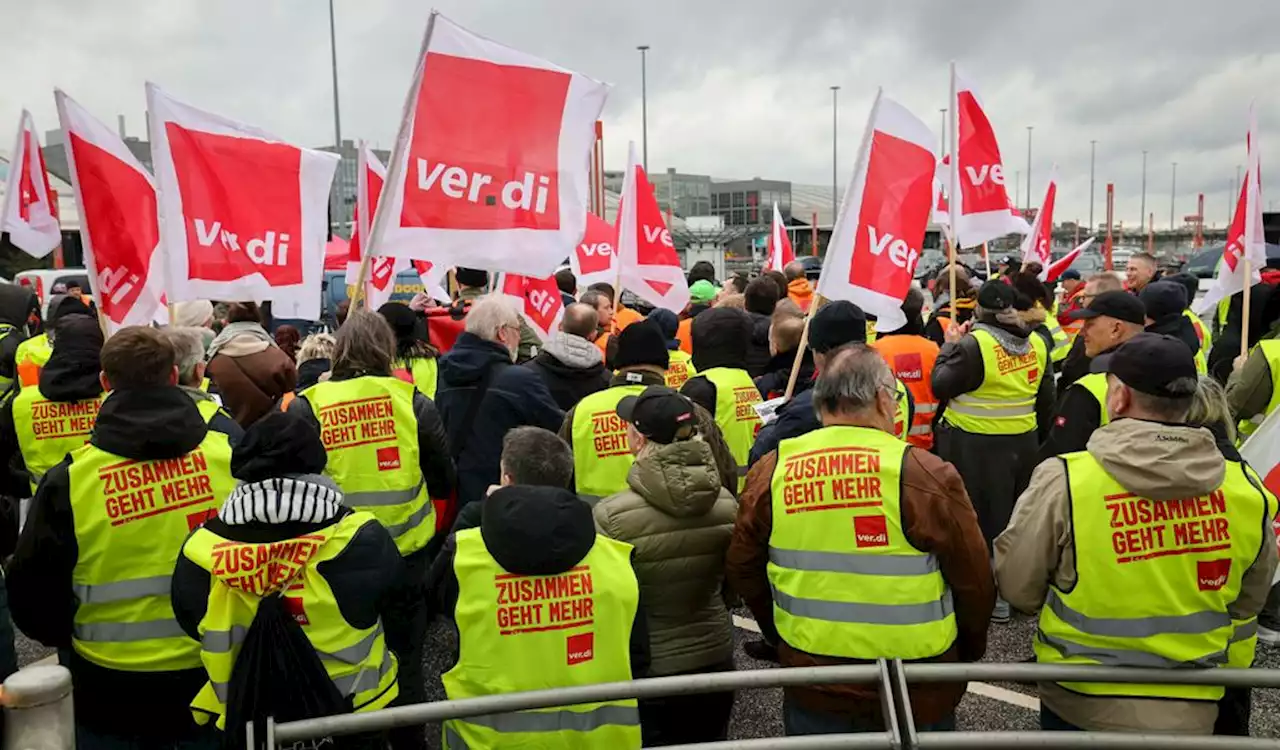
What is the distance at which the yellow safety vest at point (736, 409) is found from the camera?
17.8ft

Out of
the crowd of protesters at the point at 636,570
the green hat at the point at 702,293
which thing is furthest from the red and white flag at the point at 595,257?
the crowd of protesters at the point at 636,570

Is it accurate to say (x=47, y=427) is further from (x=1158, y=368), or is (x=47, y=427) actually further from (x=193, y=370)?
(x=1158, y=368)

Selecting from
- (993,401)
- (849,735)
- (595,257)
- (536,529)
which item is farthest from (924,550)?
(595,257)

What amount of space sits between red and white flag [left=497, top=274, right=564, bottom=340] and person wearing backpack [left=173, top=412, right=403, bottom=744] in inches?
154

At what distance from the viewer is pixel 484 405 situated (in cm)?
514

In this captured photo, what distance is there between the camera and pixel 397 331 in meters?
5.59

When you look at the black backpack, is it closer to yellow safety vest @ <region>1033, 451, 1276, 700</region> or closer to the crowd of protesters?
the crowd of protesters

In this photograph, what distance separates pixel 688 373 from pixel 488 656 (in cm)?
403

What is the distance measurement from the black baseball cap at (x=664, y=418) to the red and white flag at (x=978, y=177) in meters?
Answer: 4.82

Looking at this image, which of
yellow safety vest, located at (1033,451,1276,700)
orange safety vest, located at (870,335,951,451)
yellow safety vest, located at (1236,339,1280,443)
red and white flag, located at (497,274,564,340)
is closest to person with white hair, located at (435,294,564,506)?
red and white flag, located at (497,274,564,340)

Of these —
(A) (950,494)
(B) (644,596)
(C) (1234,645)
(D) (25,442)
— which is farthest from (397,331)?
(C) (1234,645)

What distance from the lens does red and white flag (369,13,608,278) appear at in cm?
455

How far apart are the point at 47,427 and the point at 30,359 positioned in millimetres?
1930

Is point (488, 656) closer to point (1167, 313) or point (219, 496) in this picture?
point (219, 496)
